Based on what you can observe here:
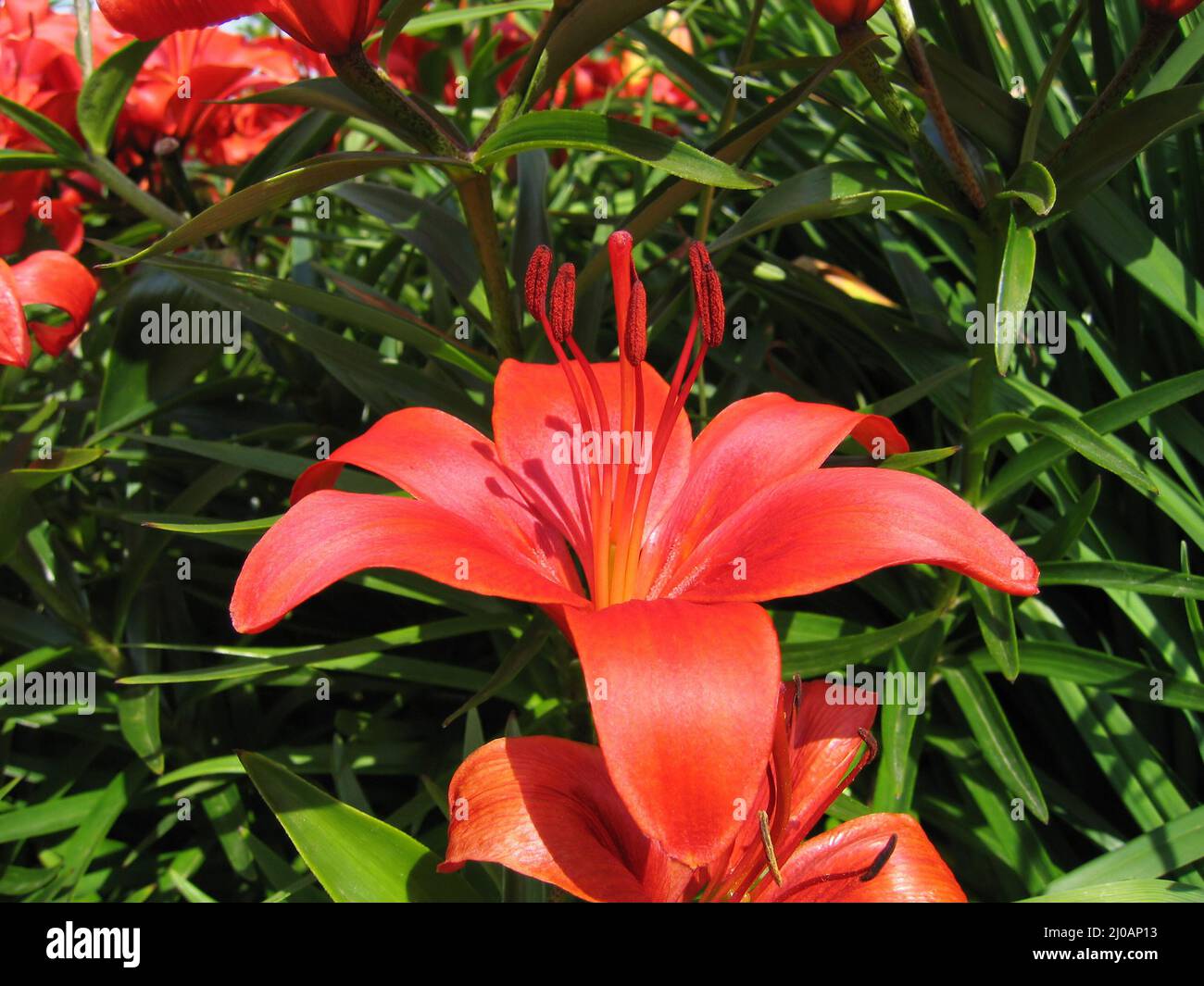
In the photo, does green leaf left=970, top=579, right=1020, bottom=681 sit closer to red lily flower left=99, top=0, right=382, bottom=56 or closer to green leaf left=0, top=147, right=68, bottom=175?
red lily flower left=99, top=0, right=382, bottom=56

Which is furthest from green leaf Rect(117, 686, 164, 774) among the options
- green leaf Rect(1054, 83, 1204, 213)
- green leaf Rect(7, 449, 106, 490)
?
green leaf Rect(1054, 83, 1204, 213)

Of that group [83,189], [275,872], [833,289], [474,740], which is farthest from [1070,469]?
[83,189]

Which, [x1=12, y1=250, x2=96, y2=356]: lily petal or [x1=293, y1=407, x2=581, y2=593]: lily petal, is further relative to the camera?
[x1=12, y1=250, x2=96, y2=356]: lily petal

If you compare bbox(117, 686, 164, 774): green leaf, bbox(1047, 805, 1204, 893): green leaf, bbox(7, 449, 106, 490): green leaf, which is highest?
bbox(7, 449, 106, 490): green leaf

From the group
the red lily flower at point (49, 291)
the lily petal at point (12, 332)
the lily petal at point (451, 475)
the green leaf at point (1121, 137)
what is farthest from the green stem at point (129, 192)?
the green leaf at point (1121, 137)

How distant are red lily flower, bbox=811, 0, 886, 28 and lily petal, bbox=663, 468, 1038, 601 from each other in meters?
0.31

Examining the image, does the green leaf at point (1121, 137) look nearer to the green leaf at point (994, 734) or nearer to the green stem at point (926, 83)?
the green stem at point (926, 83)

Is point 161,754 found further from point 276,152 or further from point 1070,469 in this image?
point 1070,469

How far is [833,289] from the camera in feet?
3.32

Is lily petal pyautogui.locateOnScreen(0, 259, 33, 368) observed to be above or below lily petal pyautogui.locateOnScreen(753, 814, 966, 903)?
above

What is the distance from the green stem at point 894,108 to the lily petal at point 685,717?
0.42 metres

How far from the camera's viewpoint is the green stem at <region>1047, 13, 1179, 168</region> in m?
0.76

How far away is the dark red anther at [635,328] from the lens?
687mm

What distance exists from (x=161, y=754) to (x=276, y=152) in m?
0.62
